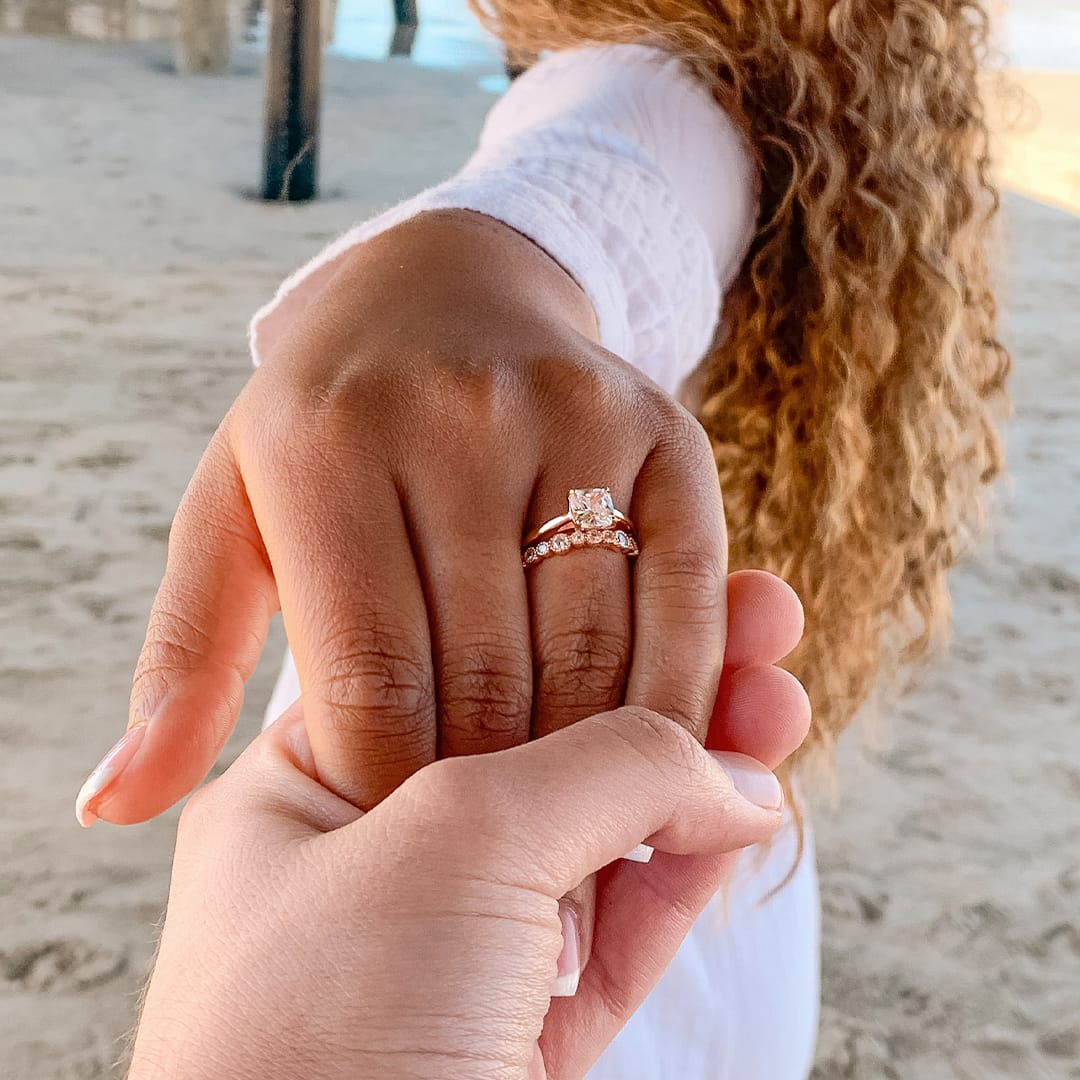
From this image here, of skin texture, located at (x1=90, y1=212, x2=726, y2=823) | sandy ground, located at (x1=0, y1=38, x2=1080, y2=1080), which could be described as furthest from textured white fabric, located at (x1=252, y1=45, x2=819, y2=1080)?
sandy ground, located at (x1=0, y1=38, x2=1080, y2=1080)

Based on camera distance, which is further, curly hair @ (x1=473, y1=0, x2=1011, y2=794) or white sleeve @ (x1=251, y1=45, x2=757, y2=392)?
curly hair @ (x1=473, y1=0, x2=1011, y2=794)

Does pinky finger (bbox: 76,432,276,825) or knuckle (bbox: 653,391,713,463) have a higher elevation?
knuckle (bbox: 653,391,713,463)

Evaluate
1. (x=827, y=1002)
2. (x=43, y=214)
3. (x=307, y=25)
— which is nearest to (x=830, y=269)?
(x=827, y=1002)

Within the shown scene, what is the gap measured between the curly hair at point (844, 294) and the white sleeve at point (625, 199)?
3 cm

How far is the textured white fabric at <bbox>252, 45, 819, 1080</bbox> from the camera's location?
1.83 feet

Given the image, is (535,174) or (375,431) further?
(535,174)

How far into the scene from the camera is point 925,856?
1.04 meters

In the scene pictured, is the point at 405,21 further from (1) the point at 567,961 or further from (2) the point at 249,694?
(1) the point at 567,961

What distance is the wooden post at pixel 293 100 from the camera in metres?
1.99

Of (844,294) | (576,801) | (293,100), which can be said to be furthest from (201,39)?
(576,801)

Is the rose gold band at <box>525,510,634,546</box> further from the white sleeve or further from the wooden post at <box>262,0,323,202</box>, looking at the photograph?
the wooden post at <box>262,0,323,202</box>

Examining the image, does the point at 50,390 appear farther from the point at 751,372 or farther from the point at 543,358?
the point at 543,358

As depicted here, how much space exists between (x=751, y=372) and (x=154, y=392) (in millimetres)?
1047

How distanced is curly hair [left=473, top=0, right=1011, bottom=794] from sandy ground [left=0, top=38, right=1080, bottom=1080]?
300 millimetres
